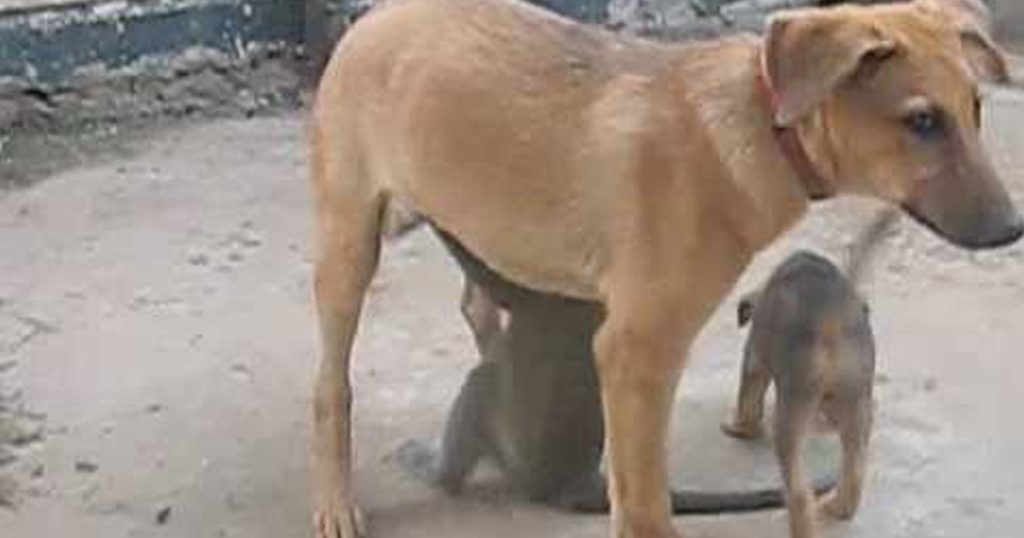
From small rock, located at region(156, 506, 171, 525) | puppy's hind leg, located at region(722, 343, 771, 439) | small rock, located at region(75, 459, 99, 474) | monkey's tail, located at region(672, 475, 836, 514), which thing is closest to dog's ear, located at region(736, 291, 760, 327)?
puppy's hind leg, located at region(722, 343, 771, 439)

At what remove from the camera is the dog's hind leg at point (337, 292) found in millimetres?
4230

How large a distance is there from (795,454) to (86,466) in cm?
125

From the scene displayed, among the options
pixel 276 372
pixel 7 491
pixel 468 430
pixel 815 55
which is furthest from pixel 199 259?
pixel 815 55

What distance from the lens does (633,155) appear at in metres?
3.94

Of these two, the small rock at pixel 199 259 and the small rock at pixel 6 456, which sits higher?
the small rock at pixel 6 456

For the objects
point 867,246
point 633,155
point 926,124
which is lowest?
point 867,246

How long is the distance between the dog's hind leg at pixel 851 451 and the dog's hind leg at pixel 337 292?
77 cm

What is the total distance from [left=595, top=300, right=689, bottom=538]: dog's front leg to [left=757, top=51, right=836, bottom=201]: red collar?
27cm

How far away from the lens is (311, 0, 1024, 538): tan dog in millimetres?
3686

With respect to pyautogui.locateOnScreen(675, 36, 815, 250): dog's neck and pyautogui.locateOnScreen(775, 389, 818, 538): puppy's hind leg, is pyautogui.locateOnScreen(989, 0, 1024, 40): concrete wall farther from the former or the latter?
pyautogui.locateOnScreen(675, 36, 815, 250): dog's neck

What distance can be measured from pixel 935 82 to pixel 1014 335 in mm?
1455

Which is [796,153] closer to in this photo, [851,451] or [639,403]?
[639,403]

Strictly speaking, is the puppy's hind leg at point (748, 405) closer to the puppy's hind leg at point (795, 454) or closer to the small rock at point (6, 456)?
the puppy's hind leg at point (795, 454)

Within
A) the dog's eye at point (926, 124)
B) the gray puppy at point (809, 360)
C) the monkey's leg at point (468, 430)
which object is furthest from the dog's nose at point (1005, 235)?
the monkey's leg at point (468, 430)
